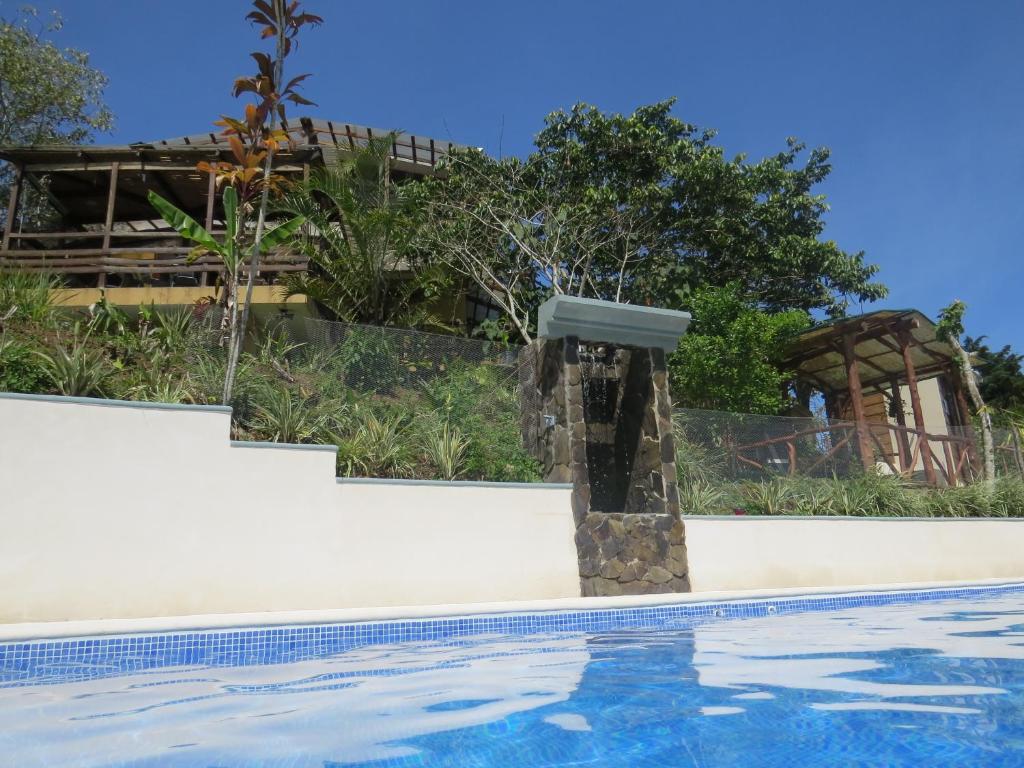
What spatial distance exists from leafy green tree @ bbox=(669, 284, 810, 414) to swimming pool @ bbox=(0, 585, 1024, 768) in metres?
7.66

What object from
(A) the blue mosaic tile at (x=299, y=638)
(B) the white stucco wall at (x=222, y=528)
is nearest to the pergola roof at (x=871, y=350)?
(B) the white stucco wall at (x=222, y=528)

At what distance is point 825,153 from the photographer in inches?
715

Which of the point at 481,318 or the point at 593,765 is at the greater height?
the point at 481,318

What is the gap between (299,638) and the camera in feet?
17.8

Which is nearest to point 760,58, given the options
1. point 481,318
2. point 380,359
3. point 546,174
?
point 546,174

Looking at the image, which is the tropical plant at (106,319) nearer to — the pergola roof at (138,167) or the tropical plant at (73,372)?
the tropical plant at (73,372)

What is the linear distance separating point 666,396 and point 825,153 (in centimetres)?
1202

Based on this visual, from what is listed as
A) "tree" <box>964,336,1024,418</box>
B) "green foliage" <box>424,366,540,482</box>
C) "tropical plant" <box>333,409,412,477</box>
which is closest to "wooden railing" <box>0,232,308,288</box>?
"green foliage" <box>424,366,540,482</box>

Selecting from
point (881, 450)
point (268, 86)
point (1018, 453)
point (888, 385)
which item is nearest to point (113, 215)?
point (268, 86)

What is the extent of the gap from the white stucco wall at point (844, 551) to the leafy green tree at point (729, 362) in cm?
408

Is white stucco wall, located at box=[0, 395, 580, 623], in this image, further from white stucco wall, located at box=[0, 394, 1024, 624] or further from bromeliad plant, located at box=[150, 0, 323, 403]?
bromeliad plant, located at box=[150, 0, 323, 403]

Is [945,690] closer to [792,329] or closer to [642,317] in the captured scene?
[642,317]

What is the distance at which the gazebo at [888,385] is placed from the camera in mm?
11438

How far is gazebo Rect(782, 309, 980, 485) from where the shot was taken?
11.4 metres
